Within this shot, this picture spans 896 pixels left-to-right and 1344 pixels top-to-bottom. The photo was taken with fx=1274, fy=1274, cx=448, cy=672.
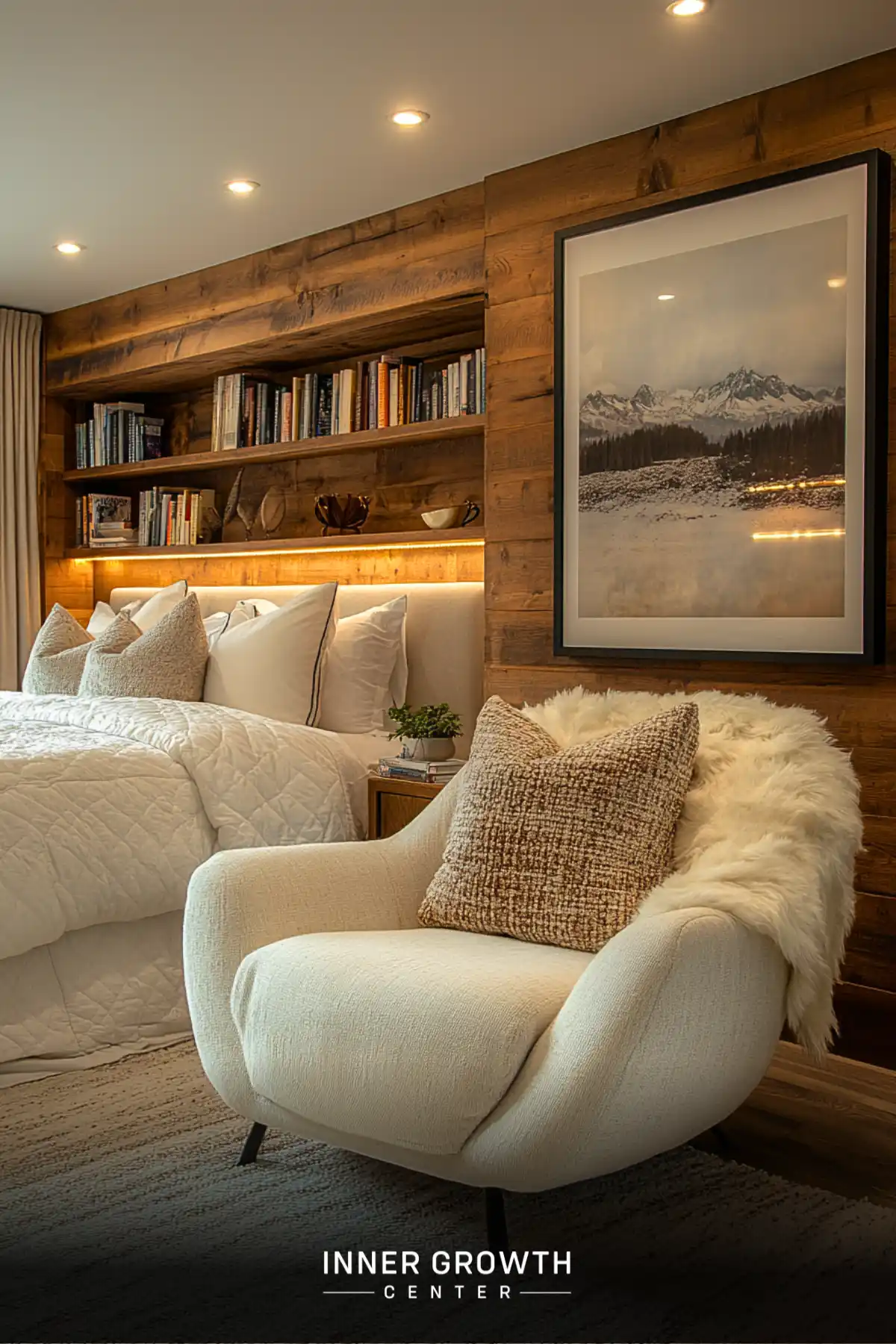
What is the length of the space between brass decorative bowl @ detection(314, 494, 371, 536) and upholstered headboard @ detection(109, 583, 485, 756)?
0.29 metres

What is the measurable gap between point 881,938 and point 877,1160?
2.22 feet

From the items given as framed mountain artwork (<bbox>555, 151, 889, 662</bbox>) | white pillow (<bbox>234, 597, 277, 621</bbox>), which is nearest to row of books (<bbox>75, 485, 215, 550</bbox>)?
white pillow (<bbox>234, 597, 277, 621</bbox>)

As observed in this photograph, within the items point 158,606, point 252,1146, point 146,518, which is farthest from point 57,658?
point 252,1146

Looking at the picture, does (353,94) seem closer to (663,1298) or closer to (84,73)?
(84,73)

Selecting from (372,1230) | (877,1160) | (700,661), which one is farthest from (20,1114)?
(700,661)

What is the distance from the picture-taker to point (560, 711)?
2670 millimetres

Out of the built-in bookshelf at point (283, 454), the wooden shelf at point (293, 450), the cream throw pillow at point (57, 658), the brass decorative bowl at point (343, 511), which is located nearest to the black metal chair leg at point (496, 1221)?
the built-in bookshelf at point (283, 454)

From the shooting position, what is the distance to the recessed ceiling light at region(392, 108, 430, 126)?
333cm

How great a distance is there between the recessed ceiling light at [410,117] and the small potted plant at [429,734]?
1.60 metres

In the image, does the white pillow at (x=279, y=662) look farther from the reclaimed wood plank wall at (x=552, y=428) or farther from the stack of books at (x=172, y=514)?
the stack of books at (x=172, y=514)

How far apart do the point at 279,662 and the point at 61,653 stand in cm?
Answer: 88

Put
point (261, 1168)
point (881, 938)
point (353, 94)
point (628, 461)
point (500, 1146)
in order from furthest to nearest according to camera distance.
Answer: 1. point (628, 461)
2. point (353, 94)
3. point (881, 938)
4. point (261, 1168)
5. point (500, 1146)

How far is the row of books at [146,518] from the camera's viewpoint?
525 centimetres

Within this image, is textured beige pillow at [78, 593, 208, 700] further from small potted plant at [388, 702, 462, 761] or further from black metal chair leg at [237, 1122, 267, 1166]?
black metal chair leg at [237, 1122, 267, 1166]
